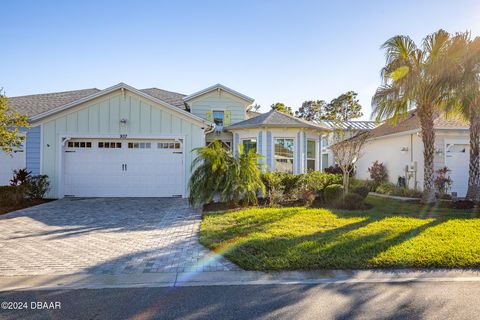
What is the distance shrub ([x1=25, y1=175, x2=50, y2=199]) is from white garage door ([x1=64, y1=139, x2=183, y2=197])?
75 centimetres

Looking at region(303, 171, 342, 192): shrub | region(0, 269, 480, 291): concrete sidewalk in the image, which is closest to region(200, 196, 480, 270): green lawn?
region(0, 269, 480, 291): concrete sidewalk

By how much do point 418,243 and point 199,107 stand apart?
12621 mm

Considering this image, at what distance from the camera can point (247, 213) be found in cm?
848

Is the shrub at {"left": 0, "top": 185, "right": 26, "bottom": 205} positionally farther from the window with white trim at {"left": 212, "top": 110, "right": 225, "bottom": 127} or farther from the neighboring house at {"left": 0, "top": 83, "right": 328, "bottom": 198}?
the window with white trim at {"left": 212, "top": 110, "right": 225, "bottom": 127}

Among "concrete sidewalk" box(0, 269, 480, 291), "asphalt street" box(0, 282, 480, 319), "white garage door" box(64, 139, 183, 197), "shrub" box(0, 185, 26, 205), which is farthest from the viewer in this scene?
"white garage door" box(64, 139, 183, 197)

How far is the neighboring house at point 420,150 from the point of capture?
1294cm

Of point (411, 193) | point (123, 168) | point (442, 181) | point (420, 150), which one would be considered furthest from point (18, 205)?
point (420, 150)

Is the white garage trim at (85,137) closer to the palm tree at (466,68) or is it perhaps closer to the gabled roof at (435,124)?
the gabled roof at (435,124)

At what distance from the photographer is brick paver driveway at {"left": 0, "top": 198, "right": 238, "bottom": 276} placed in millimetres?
4574

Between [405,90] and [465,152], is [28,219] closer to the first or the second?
[405,90]

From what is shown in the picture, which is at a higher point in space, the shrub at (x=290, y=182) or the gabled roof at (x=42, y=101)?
the gabled roof at (x=42, y=101)

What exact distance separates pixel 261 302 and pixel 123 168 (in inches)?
409

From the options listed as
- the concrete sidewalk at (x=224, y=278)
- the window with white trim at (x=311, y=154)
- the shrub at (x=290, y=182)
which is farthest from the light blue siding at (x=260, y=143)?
the concrete sidewalk at (x=224, y=278)

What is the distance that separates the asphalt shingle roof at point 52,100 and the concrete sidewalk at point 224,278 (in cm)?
1214
